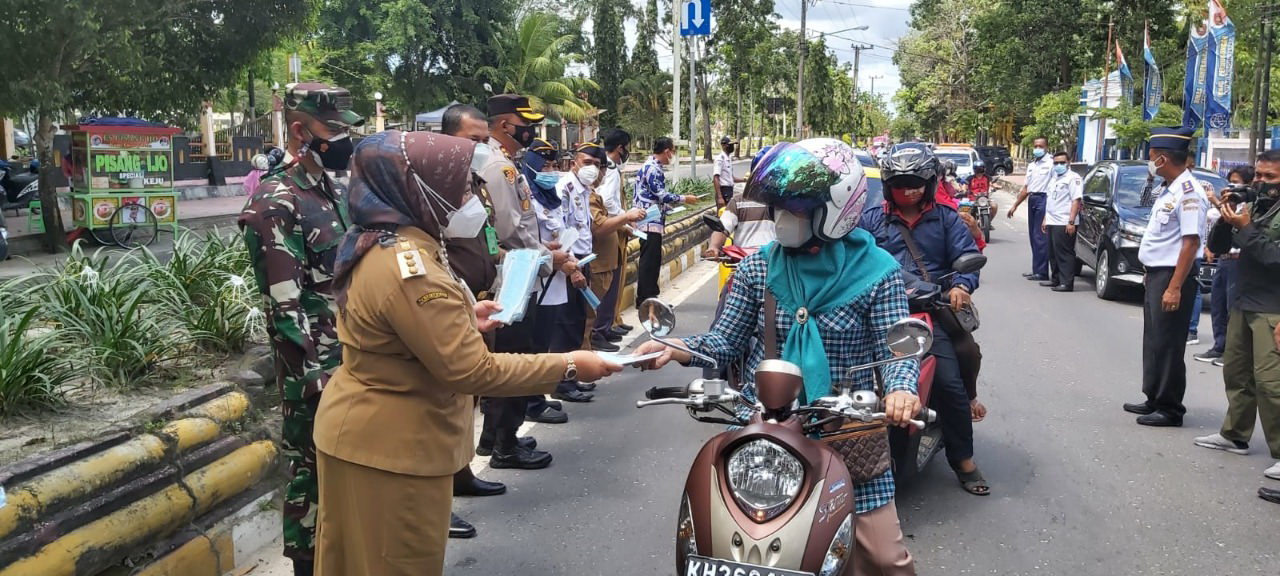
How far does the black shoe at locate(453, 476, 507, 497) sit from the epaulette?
104 inches

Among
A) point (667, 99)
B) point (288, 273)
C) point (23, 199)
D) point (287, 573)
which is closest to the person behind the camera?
point (288, 273)

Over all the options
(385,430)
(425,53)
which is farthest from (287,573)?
(425,53)

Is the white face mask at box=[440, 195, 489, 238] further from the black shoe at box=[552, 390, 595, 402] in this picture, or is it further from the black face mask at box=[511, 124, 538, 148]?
the black shoe at box=[552, 390, 595, 402]

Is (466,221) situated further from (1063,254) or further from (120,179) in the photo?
(120,179)

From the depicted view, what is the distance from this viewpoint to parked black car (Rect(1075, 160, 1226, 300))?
1025 centimetres

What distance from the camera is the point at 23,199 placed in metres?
16.5

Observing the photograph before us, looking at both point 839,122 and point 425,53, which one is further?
point 839,122

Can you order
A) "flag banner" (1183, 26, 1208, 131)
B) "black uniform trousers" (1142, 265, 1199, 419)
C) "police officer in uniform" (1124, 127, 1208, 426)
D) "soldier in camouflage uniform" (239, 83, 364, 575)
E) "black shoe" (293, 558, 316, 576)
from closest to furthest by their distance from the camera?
"soldier in camouflage uniform" (239, 83, 364, 575) < "black shoe" (293, 558, 316, 576) < "police officer in uniform" (1124, 127, 1208, 426) < "black uniform trousers" (1142, 265, 1199, 419) < "flag banner" (1183, 26, 1208, 131)

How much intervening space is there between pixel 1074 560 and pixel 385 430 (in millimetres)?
3107

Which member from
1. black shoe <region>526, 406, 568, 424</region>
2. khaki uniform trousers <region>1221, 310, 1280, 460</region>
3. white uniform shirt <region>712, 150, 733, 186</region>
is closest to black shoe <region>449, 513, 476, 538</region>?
black shoe <region>526, 406, 568, 424</region>

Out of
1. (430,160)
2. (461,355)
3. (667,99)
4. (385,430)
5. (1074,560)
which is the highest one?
(667,99)

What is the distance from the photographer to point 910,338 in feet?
8.05

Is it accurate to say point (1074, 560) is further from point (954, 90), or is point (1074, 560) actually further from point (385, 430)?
point (954, 90)

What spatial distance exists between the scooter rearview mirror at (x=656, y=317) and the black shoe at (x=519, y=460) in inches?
105
